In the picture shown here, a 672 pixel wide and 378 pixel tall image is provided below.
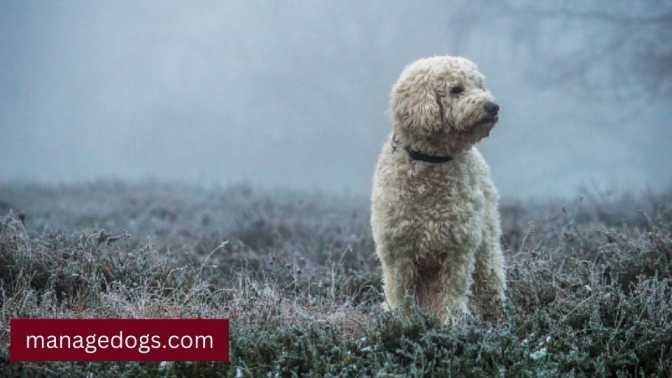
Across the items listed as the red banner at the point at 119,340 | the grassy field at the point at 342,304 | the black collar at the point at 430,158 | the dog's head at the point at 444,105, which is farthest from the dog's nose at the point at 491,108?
the red banner at the point at 119,340

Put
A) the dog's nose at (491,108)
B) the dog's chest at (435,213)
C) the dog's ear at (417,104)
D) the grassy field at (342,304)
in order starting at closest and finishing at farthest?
the grassy field at (342,304) < the dog's nose at (491,108) < the dog's ear at (417,104) < the dog's chest at (435,213)

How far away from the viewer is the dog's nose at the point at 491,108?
5.18 meters

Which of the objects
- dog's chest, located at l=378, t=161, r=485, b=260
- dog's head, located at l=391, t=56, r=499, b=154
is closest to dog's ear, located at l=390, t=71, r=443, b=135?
dog's head, located at l=391, t=56, r=499, b=154

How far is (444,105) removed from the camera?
5.43 m

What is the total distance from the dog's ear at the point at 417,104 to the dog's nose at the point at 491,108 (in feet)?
1.05

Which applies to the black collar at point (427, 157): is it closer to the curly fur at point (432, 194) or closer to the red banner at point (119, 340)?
the curly fur at point (432, 194)

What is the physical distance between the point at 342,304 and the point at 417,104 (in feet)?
5.99

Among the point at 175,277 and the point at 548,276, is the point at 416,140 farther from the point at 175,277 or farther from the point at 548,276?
the point at 175,277

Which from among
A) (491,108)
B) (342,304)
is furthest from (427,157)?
(342,304)

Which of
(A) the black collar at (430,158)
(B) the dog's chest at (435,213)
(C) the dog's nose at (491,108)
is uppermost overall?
(C) the dog's nose at (491,108)

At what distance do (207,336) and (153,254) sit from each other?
7.68ft

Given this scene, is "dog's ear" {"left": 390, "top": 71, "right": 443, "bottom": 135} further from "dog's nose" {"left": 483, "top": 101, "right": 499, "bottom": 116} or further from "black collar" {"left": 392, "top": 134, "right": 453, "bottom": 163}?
"dog's nose" {"left": 483, "top": 101, "right": 499, "bottom": 116}

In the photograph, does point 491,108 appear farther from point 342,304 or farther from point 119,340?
point 119,340

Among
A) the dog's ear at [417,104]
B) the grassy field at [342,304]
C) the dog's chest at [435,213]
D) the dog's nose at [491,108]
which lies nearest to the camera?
the grassy field at [342,304]
